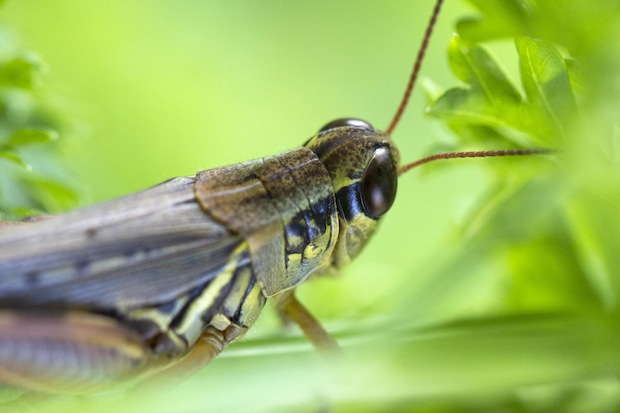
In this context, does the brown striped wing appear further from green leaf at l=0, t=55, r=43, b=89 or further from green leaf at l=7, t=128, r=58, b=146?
green leaf at l=0, t=55, r=43, b=89

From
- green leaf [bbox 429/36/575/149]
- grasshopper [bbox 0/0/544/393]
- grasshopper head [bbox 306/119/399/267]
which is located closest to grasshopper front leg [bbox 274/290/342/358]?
grasshopper [bbox 0/0/544/393]

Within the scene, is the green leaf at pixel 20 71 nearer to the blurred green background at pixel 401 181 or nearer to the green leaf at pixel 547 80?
the blurred green background at pixel 401 181

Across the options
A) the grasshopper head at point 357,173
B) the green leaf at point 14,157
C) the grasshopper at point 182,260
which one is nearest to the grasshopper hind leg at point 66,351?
the grasshopper at point 182,260

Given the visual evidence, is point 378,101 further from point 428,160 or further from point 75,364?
point 75,364

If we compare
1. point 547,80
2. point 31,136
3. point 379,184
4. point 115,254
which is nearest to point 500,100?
point 547,80

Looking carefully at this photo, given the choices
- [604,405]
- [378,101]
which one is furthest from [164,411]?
[378,101]

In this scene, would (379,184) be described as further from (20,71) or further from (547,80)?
(20,71)
